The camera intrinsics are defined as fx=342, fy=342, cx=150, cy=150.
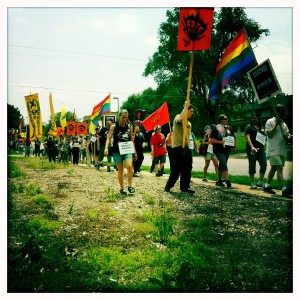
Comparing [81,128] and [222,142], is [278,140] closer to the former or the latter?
[222,142]

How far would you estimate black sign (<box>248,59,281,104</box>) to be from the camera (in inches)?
223

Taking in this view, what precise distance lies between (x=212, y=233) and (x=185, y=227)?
0.40 meters

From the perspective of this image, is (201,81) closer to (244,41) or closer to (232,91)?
(232,91)

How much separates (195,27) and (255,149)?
3410mm

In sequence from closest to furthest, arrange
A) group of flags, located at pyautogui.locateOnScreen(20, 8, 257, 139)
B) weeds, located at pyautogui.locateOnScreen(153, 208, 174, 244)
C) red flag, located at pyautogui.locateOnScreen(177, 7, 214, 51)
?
weeds, located at pyautogui.locateOnScreen(153, 208, 174, 244), red flag, located at pyautogui.locateOnScreen(177, 7, 214, 51), group of flags, located at pyautogui.locateOnScreen(20, 8, 257, 139)

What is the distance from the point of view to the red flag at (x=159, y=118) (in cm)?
1067

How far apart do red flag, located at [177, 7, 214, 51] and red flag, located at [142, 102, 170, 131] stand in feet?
15.4

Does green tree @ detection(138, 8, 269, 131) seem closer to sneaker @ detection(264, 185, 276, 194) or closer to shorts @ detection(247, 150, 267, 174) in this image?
shorts @ detection(247, 150, 267, 174)

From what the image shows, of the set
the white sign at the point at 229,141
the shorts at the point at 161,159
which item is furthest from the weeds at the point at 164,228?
the shorts at the point at 161,159

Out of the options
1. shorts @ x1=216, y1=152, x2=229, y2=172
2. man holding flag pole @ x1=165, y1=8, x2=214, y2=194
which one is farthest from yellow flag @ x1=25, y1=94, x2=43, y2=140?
shorts @ x1=216, y1=152, x2=229, y2=172

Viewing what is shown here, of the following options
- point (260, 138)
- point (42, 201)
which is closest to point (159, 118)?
point (260, 138)

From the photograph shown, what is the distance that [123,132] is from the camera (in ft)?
22.1

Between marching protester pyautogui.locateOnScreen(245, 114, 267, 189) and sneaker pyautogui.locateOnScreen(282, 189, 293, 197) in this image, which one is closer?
sneaker pyautogui.locateOnScreen(282, 189, 293, 197)

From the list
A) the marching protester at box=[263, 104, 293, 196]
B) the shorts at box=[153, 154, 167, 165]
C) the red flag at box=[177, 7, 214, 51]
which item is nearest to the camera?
the red flag at box=[177, 7, 214, 51]
